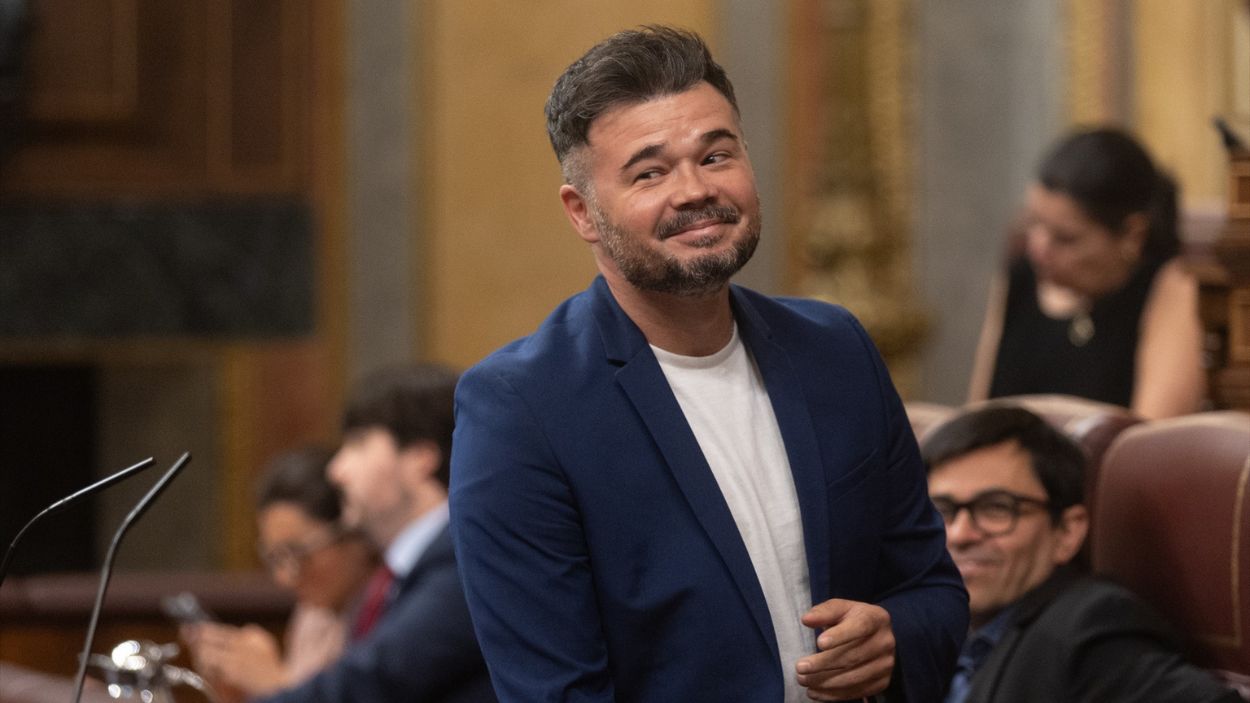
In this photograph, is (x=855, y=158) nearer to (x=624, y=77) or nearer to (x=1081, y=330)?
(x=1081, y=330)

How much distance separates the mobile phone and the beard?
76.6 inches

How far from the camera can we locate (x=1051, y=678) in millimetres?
2219

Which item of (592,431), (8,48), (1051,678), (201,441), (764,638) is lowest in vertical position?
(201,441)

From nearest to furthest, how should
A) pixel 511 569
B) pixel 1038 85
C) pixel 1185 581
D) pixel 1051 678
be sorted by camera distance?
pixel 511 569, pixel 1051 678, pixel 1185 581, pixel 1038 85

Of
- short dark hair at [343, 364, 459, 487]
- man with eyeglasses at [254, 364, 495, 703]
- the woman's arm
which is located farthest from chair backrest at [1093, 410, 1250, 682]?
short dark hair at [343, 364, 459, 487]

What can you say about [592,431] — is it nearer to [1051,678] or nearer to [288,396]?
[1051,678]

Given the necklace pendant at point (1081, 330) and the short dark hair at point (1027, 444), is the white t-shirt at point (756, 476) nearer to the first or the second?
the short dark hair at point (1027, 444)

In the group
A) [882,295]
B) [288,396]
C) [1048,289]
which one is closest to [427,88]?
[288,396]

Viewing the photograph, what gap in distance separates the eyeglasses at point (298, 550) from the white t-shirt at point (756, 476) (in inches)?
80.3

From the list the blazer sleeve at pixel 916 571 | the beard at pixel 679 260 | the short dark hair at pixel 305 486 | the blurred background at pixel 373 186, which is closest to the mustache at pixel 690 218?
the beard at pixel 679 260

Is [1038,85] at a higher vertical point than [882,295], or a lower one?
higher

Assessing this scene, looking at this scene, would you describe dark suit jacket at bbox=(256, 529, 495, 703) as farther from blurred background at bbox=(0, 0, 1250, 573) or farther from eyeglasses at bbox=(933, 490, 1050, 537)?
blurred background at bbox=(0, 0, 1250, 573)

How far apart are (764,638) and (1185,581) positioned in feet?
3.31

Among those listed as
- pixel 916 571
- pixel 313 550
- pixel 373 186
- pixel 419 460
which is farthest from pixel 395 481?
pixel 373 186
